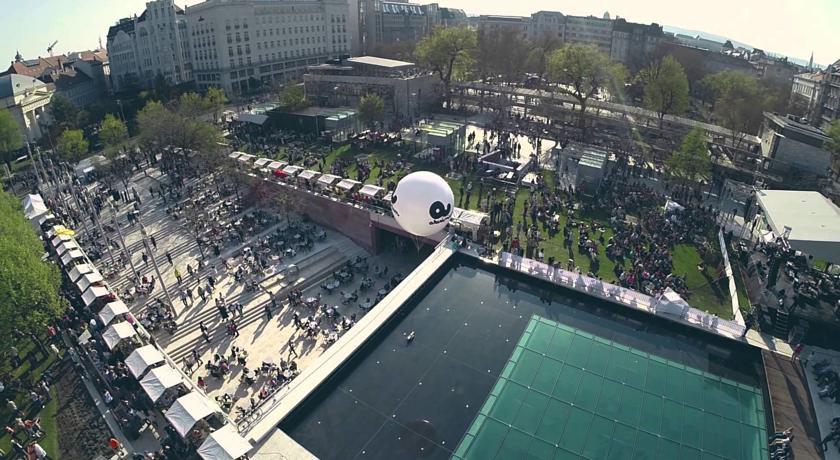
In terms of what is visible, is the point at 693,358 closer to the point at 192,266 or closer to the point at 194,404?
the point at 194,404

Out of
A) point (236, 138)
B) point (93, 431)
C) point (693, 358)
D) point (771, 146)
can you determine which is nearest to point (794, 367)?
point (693, 358)

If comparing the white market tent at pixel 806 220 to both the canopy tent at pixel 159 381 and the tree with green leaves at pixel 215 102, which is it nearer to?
the canopy tent at pixel 159 381

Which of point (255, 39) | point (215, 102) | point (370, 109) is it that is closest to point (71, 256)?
point (370, 109)

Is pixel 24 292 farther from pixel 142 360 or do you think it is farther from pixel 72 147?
pixel 72 147

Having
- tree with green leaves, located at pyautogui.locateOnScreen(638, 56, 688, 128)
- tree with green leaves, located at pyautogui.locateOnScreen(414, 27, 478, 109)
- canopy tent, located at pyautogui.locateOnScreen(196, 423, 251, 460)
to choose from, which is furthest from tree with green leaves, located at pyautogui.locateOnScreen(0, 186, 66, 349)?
tree with green leaves, located at pyautogui.locateOnScreen(638, 56, 688, 128)

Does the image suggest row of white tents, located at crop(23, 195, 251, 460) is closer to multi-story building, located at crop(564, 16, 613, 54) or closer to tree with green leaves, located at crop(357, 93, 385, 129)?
tree with green leaves, located at crop(357, 93, 385, 129)

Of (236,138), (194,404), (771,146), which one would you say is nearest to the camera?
(194,404)
